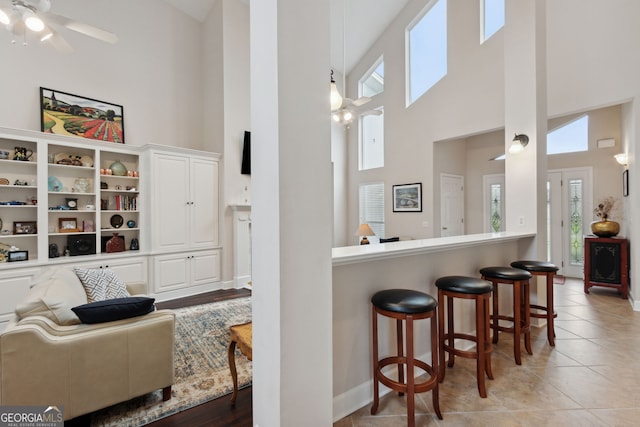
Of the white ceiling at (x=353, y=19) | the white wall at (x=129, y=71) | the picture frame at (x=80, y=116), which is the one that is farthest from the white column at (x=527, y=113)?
the picture frame at (x=80, y=116)

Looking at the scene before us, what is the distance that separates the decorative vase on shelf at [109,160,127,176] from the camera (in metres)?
4.36

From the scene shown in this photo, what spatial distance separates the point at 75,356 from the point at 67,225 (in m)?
3.21

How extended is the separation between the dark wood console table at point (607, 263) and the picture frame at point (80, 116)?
24.7ft

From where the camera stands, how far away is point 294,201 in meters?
1.32

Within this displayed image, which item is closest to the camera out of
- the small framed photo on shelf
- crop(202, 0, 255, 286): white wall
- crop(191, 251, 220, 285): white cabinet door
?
the small framed photo on shelf

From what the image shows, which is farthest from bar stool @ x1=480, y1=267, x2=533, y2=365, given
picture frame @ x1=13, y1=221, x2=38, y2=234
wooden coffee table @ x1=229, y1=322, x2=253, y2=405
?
picture frame @ x1=13, y1=221, x2=38, y2=234

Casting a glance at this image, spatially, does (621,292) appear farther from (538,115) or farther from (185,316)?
(185,316)

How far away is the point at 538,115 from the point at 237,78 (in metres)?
4.47

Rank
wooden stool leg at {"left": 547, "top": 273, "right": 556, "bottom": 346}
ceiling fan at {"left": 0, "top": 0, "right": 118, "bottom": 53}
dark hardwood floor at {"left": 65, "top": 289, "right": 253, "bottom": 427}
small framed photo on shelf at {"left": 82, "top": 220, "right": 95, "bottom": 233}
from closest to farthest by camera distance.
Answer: dark hardwood floor at {"left": 65, "top": 289, "right": 253, "bottom": 427} < ceiling fan at {"left": 0, "top": 0, "right": 118, "bottom": 53} < wooden stool leg at {"left": 547, "top": 273, "right": 556, "bottom": 346} < small framed photo on shelf at {"left": 82, "top": 220, "right": 95, "bottom": 233}

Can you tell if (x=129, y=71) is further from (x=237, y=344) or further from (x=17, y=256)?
(x=237, y=344)

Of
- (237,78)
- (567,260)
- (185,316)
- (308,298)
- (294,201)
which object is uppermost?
(237,78)

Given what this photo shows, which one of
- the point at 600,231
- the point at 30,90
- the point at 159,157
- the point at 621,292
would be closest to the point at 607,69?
the point at 600,231

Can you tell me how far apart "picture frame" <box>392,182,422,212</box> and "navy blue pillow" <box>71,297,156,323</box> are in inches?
204

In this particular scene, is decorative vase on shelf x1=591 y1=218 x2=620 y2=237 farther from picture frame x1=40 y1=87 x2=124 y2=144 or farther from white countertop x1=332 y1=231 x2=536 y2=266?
picture frame x1=40 y1=87 x2=124 y2=144
